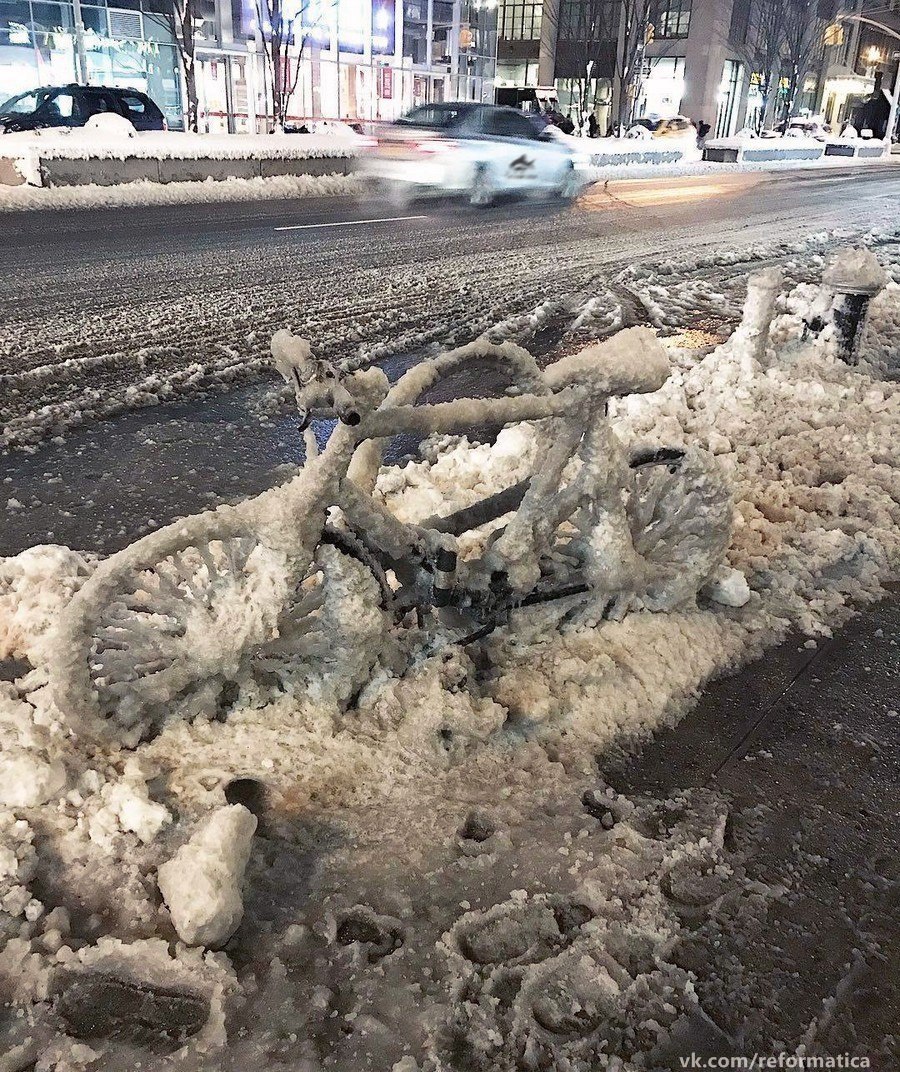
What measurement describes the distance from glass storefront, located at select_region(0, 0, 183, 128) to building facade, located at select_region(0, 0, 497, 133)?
0.10 ft

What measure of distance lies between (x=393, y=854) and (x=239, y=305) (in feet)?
22.3

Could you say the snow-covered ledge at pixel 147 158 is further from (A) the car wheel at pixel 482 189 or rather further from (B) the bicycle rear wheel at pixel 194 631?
(B) the bicycle rear wheel at pixel 194 631

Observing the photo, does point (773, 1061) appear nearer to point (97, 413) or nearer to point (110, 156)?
point (97, 413)

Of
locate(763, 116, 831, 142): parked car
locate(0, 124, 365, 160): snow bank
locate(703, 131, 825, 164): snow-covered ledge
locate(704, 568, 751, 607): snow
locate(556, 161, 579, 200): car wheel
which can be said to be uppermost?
locate(763, 116, 831, 142): parked car

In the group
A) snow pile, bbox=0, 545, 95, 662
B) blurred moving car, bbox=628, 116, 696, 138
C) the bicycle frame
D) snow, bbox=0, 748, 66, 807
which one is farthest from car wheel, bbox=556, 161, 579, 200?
blurred moving car, bbox=628, 116, 696, 138

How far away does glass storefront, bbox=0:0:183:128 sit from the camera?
26.5 metres

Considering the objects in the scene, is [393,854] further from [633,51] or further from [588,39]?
[588,39]

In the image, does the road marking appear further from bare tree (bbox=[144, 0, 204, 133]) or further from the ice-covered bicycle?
bare tree (bbox=[144, 0, 204, 133])

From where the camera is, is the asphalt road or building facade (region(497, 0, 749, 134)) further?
building facade (region(497, 0, 749, 134))

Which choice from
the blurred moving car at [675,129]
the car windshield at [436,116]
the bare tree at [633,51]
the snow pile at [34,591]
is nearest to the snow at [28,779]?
the snow pile at [34,591]

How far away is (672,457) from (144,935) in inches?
95.5

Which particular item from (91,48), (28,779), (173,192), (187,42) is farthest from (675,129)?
(28,779)

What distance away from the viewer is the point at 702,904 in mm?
2334

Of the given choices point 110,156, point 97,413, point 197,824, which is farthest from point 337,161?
point 197,824
